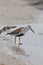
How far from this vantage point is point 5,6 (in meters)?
18.9

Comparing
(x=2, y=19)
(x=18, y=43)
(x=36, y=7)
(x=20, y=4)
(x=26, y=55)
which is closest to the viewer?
(x=26, y=55)

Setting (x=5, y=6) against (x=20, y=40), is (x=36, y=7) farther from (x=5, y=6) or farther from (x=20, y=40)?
(x=20, y=40)

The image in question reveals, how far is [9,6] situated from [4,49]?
12.4 meters

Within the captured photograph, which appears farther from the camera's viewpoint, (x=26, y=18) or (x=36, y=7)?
(x=36, y=7)

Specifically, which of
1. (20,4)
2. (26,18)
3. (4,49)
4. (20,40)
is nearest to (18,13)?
(26,18)

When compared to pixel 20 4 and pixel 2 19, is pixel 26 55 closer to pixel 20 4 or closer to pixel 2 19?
pixel 2 19

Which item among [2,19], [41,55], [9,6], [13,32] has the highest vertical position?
[9,6]

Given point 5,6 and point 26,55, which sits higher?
point 5,6

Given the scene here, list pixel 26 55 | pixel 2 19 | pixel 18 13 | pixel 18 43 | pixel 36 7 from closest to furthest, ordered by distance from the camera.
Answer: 1. pixel 26 55
2. pixel 18 43
3. pixel 2 19
4. pixel 18 13
5. pixel 36 7

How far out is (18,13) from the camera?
54.1 feet

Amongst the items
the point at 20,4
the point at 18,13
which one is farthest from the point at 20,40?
the point at 20,4

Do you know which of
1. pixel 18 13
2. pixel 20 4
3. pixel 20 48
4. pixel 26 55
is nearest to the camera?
pixel 26 55

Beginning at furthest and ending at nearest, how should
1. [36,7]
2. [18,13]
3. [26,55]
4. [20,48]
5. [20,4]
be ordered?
[20,4], [36,7], [18,13], [20,48], [26,55]

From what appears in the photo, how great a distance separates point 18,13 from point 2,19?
7.00 feet
